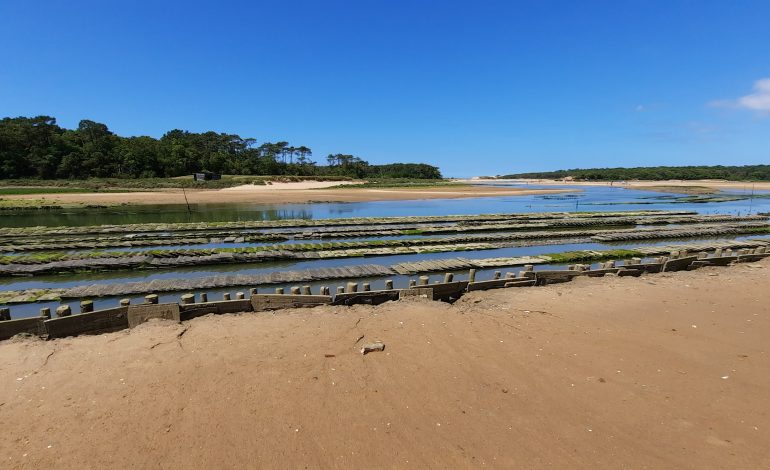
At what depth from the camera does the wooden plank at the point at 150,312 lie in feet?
26.7

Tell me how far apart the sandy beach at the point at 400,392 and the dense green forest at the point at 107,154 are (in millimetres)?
78665

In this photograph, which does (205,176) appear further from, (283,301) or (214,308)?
(283,301)

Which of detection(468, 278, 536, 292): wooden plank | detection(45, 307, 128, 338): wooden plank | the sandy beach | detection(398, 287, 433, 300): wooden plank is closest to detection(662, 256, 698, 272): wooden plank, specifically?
the sandy beach

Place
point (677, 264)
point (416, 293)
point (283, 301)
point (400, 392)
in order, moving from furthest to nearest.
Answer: point (677, 264), point (416, 293), point (283, 301), point (400, 392)

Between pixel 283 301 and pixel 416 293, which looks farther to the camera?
pixel 416 293

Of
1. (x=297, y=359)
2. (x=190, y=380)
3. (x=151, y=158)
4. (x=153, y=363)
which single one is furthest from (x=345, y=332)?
(x=151, y=158)

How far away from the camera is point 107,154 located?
72500mm

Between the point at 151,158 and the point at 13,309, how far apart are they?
249ft

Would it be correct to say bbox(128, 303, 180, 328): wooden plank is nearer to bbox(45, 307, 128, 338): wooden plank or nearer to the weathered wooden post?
bbox(45, 307, 128, 338): wooden plank

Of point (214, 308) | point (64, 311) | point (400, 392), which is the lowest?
point (400, 392)

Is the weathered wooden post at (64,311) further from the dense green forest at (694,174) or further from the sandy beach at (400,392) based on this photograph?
the dense green forest at (694,174)

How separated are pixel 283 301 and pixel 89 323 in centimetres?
388

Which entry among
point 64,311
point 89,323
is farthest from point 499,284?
point 64,311

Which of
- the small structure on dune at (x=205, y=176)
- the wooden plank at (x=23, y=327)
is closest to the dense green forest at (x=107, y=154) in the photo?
the small structure on dune at (x=205, y=176)
